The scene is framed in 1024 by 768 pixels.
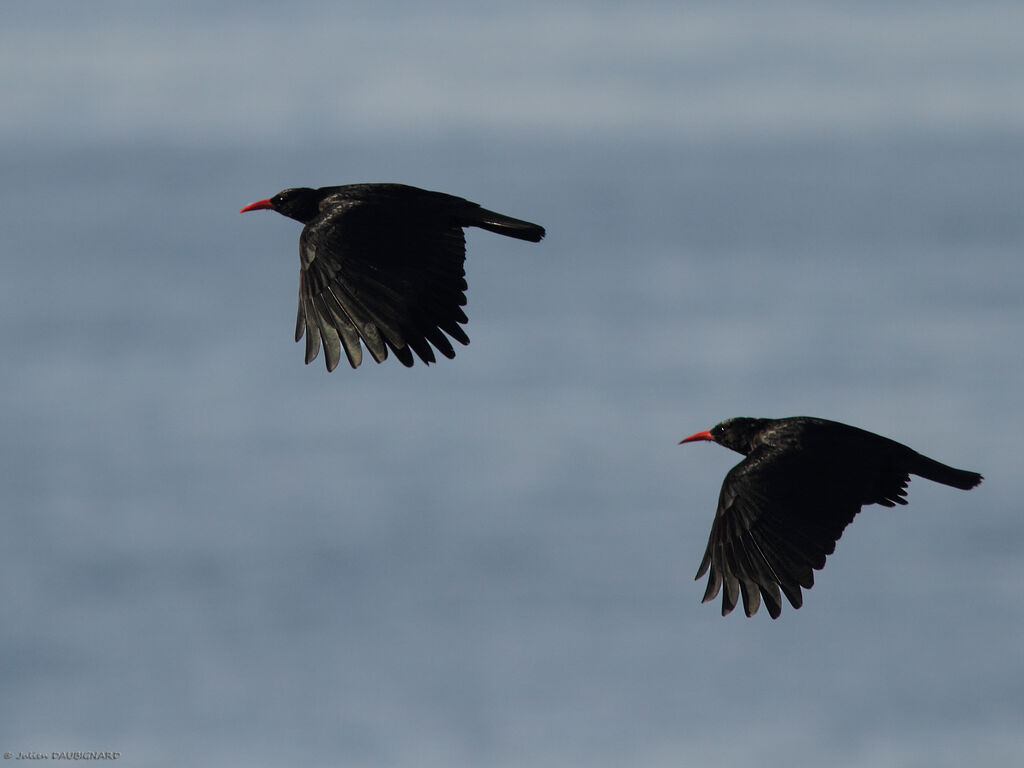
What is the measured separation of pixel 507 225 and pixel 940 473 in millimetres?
5866

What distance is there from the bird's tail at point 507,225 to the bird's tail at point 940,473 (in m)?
5.16

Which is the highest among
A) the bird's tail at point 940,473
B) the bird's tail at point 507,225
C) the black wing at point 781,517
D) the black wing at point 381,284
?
the bird's tail at point 507,225

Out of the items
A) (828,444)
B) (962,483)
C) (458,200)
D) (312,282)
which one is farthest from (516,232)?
(962,483)

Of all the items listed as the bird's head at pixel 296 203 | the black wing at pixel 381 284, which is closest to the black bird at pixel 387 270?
the black wing at pixel 381 284

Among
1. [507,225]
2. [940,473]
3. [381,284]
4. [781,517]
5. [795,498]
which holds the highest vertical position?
[507,225]

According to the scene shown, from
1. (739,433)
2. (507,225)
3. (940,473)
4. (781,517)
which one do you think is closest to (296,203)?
(507,225)

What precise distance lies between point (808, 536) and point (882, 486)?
6.14 feet

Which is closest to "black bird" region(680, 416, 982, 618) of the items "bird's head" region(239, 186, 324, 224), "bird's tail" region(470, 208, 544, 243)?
"bird's tail" region(470, 208, 544, 243)

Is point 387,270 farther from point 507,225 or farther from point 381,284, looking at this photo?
point 507,225

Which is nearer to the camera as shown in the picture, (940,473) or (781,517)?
(781,517)

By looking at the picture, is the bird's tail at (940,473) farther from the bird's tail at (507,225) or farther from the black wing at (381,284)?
the black wing at (381,284)

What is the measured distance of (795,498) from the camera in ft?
Answer: 78.1

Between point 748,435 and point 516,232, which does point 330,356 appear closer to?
point 516,232

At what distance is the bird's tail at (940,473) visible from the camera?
2459 cm
